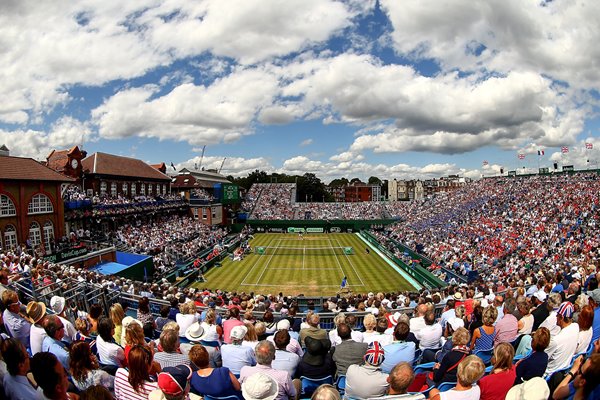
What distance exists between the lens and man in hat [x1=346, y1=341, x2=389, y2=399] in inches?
166

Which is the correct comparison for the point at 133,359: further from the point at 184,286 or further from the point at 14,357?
the point at 184,286

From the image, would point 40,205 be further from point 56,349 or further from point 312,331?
point 312,331

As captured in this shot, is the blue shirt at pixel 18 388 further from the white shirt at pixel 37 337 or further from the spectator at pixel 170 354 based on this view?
the white shirt at pixel 37 337

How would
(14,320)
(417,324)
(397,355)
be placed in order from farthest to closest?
(417,324)
(14,320)
(397,355)

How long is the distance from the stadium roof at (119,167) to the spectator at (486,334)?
42.0 meters

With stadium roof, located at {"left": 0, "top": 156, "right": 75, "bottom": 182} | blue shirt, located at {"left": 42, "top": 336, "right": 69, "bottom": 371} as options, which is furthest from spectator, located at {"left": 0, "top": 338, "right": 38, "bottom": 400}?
stadium roof, located at {"left": 0, "top": 156, "right": 75, "bottom": 182}

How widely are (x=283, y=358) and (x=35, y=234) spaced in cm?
2958

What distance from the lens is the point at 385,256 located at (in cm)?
4138

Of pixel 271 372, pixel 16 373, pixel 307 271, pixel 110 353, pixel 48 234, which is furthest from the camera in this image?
pixel 307 271

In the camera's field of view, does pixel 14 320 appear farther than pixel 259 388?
Yes

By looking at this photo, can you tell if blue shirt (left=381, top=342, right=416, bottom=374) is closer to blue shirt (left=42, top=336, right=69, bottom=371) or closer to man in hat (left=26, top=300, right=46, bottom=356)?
blue shirt (left=42, top=336, right=69, bottom=371)

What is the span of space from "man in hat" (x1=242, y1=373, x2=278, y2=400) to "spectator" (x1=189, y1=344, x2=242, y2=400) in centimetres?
33

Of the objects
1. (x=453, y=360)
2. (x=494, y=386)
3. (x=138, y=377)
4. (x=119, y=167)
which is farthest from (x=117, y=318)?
(x=119, y=167)

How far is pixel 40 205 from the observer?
28016 millimetres
